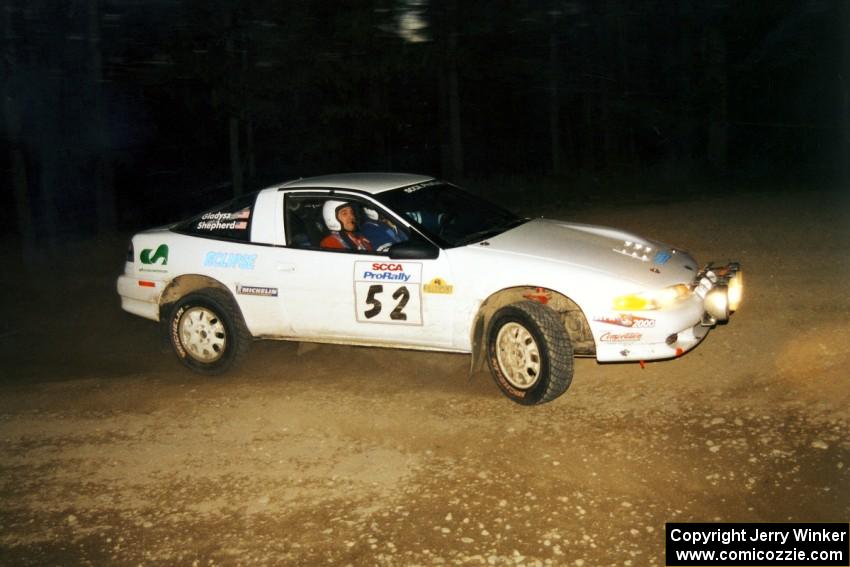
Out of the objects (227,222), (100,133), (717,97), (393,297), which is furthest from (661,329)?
(717,97)

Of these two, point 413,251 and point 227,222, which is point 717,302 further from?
point 227,222

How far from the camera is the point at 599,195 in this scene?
768 inches

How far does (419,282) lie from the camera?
706 centimetres

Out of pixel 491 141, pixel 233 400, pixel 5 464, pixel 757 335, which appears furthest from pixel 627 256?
pixel 491 141

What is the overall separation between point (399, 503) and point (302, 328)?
2.70 metres

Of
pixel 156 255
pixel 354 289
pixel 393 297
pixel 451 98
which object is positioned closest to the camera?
pixel 393 297

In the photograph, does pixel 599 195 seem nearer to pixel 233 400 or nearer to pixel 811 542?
pixel 233 400

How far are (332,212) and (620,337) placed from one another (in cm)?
271

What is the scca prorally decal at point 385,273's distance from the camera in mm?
7129

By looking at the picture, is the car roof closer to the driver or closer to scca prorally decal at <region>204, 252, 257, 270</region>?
the driver

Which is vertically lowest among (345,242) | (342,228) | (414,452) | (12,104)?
(414,452)


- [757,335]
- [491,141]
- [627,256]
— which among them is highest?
[491,141]

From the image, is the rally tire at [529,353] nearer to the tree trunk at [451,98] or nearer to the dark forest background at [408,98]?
the dark forest background at [408,98]

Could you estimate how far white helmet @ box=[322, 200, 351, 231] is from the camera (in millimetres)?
7840
